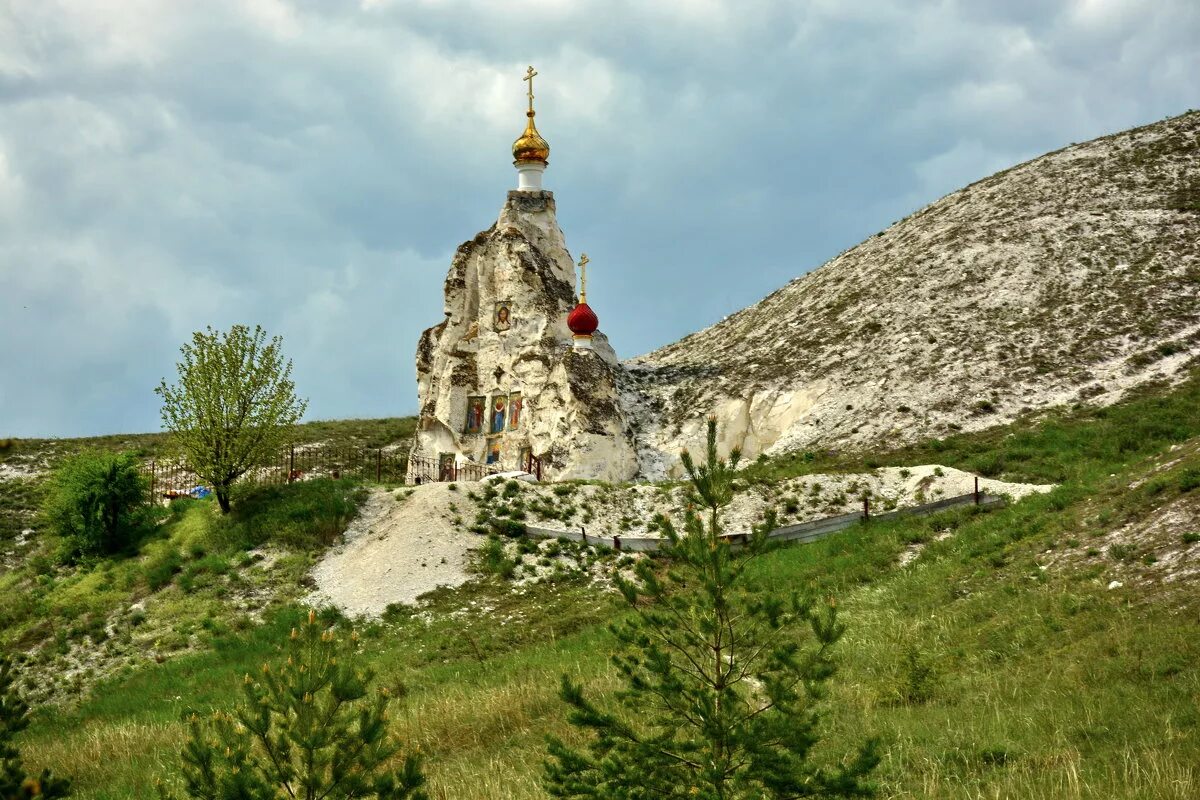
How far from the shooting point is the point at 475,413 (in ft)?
147

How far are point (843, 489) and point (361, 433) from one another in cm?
2815

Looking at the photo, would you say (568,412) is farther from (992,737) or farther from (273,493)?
(992,737)

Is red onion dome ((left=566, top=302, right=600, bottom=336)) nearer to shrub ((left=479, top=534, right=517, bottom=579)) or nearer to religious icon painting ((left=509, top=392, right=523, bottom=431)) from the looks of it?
religious icon painting ((left=509, top=392, right=523, bottom=431))

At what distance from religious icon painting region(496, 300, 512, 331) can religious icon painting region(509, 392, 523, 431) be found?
2.59m

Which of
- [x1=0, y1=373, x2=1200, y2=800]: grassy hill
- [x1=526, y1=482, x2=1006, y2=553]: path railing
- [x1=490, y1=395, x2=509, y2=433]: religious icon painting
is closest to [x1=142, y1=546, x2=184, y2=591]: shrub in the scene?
[x1=0, y1=373, x2=1200, y2=800]: grassy hill

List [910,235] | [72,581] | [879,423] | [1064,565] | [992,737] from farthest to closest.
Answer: [910,235], [879,423], [72,581], [1064,565], [992,737]

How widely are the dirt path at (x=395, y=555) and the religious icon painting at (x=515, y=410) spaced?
253 inches

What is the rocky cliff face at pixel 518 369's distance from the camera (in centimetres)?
4175

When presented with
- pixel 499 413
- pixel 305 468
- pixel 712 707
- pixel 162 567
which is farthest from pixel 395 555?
pixel 712 707

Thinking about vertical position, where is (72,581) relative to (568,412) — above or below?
below

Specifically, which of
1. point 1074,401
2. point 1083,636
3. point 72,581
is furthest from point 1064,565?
point 72,581

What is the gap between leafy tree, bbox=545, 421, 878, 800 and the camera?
10.9 metres

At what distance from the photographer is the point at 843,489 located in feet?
116

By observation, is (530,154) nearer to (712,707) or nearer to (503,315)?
(503,315)
